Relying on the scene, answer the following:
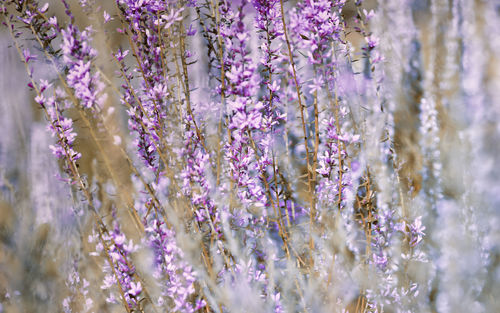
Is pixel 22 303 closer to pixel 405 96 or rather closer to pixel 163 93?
pixel 163 93

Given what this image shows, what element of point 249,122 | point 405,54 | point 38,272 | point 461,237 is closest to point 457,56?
point 405,54

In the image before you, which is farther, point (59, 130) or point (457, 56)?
point (457, 56)

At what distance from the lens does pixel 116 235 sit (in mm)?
501

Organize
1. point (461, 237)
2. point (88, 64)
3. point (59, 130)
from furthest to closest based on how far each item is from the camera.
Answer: point (461, 237) < point (59, 130) < point (88, 64)

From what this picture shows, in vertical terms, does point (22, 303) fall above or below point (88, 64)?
below

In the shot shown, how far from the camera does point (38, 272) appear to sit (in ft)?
1.95

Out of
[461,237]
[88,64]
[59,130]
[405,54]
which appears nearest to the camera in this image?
[88,64]

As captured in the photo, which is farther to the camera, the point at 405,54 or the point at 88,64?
the point at 405,54

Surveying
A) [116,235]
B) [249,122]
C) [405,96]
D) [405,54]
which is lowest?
[116,235]

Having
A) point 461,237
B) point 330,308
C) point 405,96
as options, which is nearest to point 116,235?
point 330,308

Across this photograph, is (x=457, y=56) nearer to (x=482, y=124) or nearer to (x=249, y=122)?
(x=482, y=124)

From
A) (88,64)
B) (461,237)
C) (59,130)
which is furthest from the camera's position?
(461,237)

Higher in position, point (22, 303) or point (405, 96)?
point (405, 96)

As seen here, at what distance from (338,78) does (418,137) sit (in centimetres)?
73
